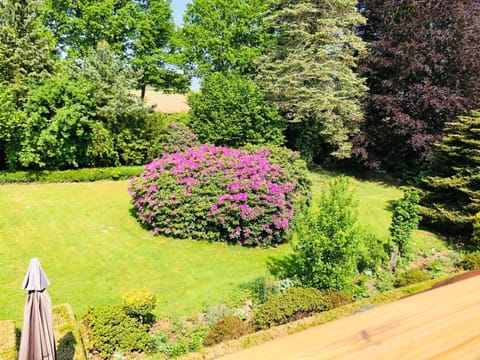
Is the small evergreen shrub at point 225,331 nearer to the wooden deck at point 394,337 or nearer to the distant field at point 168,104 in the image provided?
the wooden deck at point 394,337

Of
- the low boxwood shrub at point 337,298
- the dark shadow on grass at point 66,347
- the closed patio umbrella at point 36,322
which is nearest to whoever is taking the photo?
the closed patio umbrella at point 36,322

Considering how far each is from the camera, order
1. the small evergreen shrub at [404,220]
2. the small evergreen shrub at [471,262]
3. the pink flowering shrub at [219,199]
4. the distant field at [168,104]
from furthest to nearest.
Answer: the distant field at [168,104], the pink flowering shrub at [219,199], the small evergreen shrub at [404,220], the small evergreen shrub at [471,262]

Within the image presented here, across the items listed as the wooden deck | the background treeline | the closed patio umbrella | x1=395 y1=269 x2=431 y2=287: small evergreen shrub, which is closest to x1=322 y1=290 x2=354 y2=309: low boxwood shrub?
x1=395 y1=269 x2=431 y2=287: small evergreen shrub

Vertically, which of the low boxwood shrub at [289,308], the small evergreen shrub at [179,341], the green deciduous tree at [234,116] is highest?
the green deciduous tree at [234,116]

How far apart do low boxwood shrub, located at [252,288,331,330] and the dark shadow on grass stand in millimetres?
2897

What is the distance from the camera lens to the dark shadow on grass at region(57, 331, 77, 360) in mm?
4715

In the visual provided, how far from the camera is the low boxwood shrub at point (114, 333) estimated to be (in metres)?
5.30

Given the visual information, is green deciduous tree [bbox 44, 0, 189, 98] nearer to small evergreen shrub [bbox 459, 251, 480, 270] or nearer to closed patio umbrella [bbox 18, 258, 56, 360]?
closed patio umbrella [bbox 18, 258, 56, 360]

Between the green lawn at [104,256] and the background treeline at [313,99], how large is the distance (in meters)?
3.01

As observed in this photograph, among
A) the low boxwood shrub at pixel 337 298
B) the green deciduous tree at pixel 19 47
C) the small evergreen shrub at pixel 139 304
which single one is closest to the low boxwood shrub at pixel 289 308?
the low boxwood shrub at pixel 337 298

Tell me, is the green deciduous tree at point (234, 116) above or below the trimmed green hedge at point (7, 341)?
above

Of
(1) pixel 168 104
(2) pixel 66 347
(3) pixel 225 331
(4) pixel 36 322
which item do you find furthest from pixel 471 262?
(1) pixel 168 104

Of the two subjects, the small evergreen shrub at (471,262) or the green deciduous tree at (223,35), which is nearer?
the small evergreen shrub at (471,262)

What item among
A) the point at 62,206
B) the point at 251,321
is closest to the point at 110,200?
the point at 62,206
